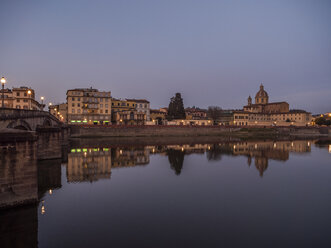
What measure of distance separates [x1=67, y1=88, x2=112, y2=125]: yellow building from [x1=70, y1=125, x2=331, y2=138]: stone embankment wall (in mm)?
18906

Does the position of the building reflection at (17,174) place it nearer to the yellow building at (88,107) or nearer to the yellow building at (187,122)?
the yellow building at (88,107)

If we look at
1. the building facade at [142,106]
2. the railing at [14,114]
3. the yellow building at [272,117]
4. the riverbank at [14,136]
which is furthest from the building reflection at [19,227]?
the yellow building at [272,117]

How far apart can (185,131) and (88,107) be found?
43.7 meters

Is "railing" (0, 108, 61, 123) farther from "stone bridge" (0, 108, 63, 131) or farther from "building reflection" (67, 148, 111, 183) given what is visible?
"building reflection" (67, 148, 111, 183)

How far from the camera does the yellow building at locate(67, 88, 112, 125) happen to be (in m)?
95.6

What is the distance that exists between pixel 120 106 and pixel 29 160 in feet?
316

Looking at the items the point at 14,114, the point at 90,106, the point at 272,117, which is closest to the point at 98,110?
the point at 90,106

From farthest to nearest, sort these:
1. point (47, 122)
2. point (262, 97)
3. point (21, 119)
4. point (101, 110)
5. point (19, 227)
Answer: point (262, 97), point (101, 110), point (47, 122), point (21, 119), point (19, 227)

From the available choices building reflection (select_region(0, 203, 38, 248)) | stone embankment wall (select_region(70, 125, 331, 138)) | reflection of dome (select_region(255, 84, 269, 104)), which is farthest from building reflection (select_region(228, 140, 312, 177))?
reflection of dome (select_region(255, 84, 269, 104))

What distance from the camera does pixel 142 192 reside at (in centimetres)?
1969

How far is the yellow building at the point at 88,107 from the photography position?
9562 centimetres

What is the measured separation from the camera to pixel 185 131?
95.9 meters

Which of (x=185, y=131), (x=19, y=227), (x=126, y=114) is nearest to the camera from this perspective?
(x=19, y=227)

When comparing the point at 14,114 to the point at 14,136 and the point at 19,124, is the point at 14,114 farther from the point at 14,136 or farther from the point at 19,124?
the point at 14,136
